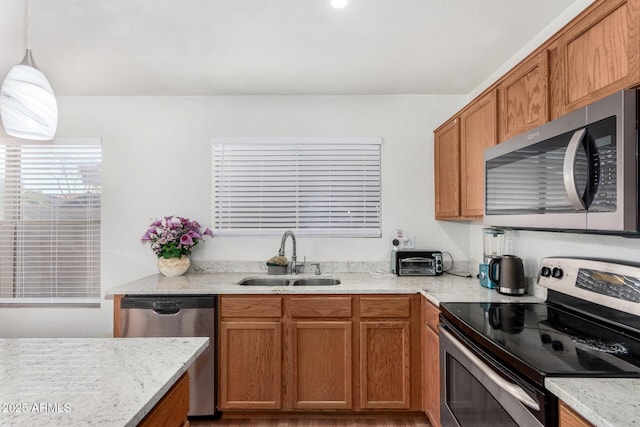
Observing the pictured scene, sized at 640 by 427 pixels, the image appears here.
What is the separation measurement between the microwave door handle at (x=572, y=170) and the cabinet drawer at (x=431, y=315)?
1007 millimetres

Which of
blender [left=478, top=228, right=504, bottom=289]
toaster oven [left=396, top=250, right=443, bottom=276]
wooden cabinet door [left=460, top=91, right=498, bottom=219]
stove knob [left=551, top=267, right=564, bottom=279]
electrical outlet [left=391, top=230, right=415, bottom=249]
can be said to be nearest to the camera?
stove knob [left=551, top=267, right=564, bottom=279]

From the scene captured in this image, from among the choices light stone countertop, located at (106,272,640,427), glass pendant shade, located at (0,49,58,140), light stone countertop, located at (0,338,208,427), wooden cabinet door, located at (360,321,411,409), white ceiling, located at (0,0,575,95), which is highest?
white ceiling, located at (0,0,575,95)

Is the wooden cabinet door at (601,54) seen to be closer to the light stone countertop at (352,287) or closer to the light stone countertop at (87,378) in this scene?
the light stone countertop at (352,287)

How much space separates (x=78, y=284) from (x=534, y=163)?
11.3ft

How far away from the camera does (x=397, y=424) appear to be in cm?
220

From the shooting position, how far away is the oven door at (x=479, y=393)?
1.03 metres

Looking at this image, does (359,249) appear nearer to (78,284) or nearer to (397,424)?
(397,424)

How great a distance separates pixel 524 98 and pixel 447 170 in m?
0.97

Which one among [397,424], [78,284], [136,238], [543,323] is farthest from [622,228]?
[78,284]

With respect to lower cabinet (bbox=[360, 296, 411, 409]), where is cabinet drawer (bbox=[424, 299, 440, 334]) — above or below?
above

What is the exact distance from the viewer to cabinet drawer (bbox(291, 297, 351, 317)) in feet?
7.28

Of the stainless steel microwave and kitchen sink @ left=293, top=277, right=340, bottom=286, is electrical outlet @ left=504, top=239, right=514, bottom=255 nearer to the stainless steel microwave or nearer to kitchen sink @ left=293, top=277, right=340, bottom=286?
the stainless steel microwave

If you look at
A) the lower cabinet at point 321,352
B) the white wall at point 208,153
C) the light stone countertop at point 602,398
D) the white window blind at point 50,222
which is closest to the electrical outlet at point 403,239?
the white wall at point 208,153

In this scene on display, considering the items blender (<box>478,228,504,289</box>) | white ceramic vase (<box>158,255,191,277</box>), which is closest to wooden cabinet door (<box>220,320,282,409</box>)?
white ceramic vase (<box>158,255,191,277</box>)
